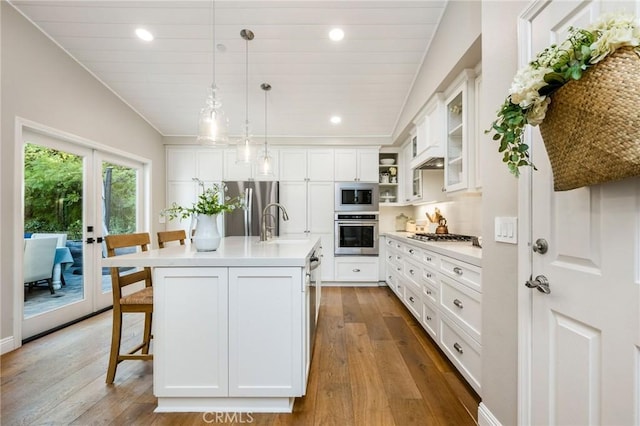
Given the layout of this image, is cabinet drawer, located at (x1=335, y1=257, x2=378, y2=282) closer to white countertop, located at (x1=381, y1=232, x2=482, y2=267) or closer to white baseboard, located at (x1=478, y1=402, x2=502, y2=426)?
white countertop, located at (x1=381, y1=232, x2=482, y2=267)

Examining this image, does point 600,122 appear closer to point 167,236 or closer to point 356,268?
point 167,236

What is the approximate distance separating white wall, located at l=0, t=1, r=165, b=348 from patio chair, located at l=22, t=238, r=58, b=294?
241mm

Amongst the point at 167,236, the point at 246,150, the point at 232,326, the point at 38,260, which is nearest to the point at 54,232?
the point at 38,260

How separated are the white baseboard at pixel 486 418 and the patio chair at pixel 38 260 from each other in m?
3.81

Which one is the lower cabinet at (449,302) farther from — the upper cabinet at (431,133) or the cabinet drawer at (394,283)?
the upper cabinet at (431,133)

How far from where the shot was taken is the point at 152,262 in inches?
59.6

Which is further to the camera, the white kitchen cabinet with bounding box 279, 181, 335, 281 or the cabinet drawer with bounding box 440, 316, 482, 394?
the white kitchen cabinet with bounding box 279, 181, 335, 281

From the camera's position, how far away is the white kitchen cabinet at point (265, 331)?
5.04ft

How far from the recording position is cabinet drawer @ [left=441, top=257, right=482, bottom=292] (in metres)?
1.68

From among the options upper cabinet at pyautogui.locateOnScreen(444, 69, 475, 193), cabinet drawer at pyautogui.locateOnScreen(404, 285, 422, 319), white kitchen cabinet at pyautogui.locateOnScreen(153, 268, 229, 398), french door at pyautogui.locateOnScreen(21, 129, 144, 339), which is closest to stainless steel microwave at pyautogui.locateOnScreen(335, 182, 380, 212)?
cabinet drawer at pyautogui.locateOnScreen(404, 285, 422, 319)

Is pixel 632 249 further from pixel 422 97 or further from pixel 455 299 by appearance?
pixel 422 97

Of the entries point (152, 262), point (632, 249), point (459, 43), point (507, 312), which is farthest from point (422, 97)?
point (152, 262)

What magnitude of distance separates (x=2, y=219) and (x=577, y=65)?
147 inches

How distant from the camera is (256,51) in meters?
2.95
